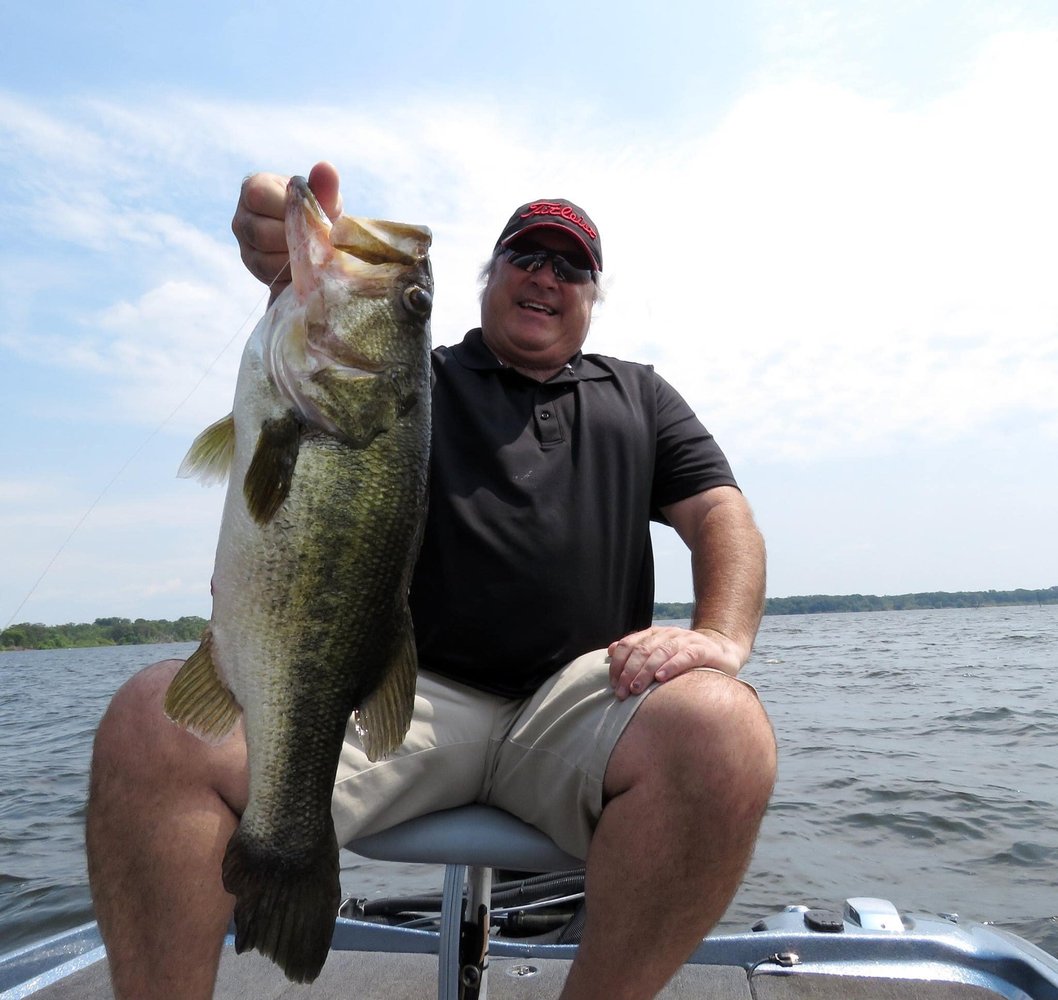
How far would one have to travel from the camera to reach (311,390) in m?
2.05

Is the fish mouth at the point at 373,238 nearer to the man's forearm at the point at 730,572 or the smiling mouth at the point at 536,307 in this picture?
the smiling mouth at the point at 536,307

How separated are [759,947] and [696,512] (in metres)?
1.64

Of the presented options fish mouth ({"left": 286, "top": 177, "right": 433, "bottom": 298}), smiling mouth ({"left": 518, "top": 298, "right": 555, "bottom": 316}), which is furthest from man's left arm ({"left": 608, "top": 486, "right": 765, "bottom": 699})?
fish mouth ({"left": 286, "top": 177, "right": 433, "bottom": 298})

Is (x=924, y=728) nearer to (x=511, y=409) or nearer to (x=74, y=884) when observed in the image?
(x=74, y=884)

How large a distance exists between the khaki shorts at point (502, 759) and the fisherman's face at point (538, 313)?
120cm

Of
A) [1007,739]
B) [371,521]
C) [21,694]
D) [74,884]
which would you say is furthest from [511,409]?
[21,694]

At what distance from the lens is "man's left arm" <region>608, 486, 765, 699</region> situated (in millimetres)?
2340

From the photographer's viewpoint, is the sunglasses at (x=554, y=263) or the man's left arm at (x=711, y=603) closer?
the man's left arm at (x=711, y=603)

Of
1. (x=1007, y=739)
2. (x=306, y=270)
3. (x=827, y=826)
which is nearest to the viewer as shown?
(x=306, y=270)

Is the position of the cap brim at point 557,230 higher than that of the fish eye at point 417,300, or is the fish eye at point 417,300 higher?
the cap brim at point 557,230

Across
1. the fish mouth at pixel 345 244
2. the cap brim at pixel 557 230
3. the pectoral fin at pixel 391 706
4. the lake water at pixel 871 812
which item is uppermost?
the cap brim at pixel 557 230

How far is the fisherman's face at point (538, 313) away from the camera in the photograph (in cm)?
331

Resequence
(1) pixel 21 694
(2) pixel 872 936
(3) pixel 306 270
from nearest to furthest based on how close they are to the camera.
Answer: (3) pixel 306 270, (2) pixel 872 936, (1) pixel 21 694

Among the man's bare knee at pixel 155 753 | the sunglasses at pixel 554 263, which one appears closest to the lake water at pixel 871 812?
the man's bare knee at pixel 155 753
